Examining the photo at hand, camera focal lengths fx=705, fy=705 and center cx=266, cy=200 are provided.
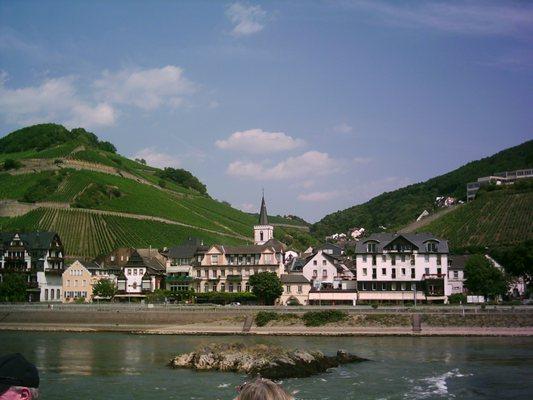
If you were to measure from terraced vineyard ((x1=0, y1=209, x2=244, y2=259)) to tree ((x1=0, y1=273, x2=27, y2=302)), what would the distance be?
17651 millimetres

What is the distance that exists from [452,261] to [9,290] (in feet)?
189

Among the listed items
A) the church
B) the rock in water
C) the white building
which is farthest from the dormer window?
the rock in water

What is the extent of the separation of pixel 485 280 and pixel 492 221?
40124 mm

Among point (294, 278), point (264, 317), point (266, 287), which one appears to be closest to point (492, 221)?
point (294, 278)

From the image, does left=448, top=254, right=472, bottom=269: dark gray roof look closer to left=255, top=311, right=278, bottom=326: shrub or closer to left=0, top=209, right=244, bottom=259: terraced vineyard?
left=255, top=311, right=278, bottom=326: shrub

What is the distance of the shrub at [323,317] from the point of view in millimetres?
70688

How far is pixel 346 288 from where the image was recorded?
89.8 m

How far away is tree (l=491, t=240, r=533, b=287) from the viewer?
87.2 metres

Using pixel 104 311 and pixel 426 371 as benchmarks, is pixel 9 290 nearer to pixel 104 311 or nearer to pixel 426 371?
pixel 104 311

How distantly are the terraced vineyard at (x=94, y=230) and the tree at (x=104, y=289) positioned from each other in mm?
18057

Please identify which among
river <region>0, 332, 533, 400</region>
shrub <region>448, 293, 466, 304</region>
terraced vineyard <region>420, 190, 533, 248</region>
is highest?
terraced vineyard <region>420, 190, 533, 248</region>

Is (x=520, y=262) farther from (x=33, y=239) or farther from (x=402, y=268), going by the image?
(x=33, y=239)

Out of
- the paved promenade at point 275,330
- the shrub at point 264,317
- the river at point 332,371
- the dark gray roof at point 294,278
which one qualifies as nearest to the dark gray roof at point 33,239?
the paved promenade at point 275,330

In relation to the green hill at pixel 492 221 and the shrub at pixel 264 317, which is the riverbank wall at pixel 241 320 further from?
the green hill at pixel 492 221
